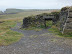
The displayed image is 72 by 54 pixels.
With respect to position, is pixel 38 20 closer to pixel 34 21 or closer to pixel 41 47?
pixel 34 21

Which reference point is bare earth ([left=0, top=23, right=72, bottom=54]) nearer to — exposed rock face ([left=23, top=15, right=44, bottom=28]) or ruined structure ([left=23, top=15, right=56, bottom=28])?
ruined structure ([left=23, top=15, right=56, bottom=28])

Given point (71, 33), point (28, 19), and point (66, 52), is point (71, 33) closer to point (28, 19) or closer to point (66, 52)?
point (66, 52)

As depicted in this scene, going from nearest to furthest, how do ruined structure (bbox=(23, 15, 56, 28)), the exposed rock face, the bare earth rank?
the bare earth → ruined structure (bbox=(23, 15, 56, 28)) → the exposed rock face

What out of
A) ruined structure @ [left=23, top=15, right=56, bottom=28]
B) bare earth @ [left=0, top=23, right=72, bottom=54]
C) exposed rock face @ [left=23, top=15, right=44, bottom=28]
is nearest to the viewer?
bare earth @ [left=0, top=23, right=72, bottom=54]

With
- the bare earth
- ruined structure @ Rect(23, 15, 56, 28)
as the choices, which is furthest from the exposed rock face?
the bare earth

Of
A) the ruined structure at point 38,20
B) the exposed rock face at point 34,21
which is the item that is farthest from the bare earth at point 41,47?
the exposed rock face at point 34,21

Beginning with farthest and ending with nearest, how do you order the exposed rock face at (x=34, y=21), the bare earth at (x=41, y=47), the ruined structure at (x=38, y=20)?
the exposed rock face at (x=34, y=21)
the ruined structure at (x=38, y=20)
the bare earth at (x=41, y=47)

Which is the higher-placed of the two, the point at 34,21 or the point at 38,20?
the point at 38,20

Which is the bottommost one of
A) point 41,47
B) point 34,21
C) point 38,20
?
point 41,47

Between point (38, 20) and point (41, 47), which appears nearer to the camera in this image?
point (41, 47)

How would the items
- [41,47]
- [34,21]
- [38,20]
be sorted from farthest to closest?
[34,21] → [38,20] → [41,47]

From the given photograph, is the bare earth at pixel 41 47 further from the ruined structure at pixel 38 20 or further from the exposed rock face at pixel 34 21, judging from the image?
the exposed rock face at pixel 34 21

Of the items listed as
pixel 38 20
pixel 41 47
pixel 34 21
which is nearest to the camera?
pixel 41 47

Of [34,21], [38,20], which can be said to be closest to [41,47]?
[38,20]
